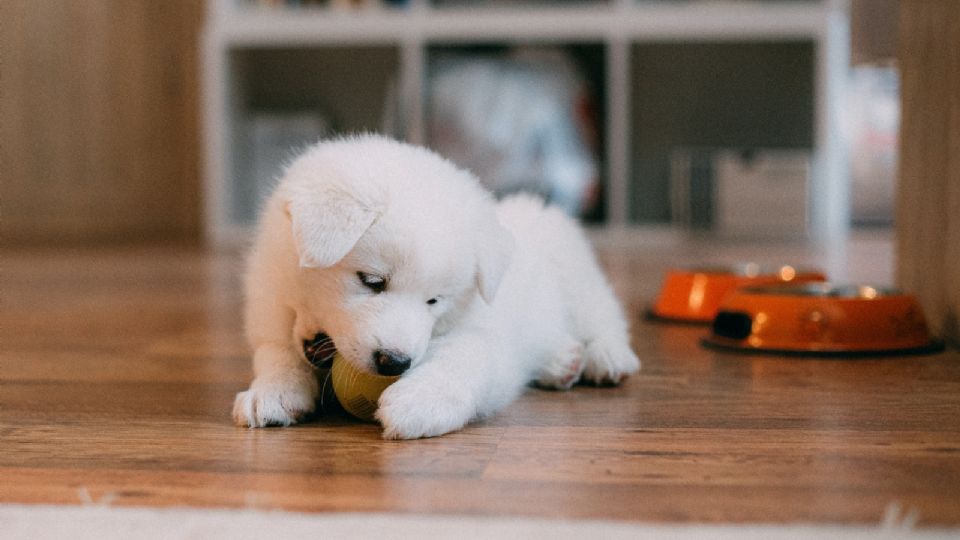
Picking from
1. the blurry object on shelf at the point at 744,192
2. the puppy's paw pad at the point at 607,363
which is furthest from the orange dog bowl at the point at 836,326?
the blurry object on shelf at the point at 744,192

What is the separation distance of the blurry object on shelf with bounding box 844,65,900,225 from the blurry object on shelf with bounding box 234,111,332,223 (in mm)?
2711

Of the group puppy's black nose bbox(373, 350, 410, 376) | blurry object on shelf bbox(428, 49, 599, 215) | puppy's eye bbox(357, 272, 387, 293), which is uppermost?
blurry object on shelf bbox(428, 49, 599, 215)

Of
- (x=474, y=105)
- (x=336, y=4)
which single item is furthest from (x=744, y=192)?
(x=336, y=4)

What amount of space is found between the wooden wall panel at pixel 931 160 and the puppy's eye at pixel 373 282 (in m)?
1.16

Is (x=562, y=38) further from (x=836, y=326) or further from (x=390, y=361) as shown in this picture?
(x=390, y=361)

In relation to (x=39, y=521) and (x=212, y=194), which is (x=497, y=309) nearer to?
(x=39, y=521)

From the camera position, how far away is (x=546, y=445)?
127 centimetres

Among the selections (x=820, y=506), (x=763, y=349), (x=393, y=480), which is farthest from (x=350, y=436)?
(x=763, y=349)

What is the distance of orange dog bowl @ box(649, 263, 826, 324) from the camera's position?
96.1 inches

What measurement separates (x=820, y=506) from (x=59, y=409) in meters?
1.05

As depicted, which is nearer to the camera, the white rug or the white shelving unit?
the white rug

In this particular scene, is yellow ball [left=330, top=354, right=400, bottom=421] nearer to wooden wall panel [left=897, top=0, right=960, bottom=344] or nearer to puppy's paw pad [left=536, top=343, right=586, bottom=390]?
puppy's paw pad [left=536, top=343, right=586, bottom=390]

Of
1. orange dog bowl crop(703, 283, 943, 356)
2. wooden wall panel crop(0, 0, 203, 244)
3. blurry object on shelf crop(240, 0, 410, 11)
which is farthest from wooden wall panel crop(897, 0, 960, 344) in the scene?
wooden wall panel crop(0, 0, 203, 244)

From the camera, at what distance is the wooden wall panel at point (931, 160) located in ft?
6.43
